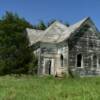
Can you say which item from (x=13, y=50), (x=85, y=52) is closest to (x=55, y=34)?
(x=85, y=52)

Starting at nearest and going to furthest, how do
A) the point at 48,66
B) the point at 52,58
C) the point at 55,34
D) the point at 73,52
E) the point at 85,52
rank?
the point at 73,52 < the point at 85,52 < the point at 48,66 < the point at 52,58 < the point at 55,34

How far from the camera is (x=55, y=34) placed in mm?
34375

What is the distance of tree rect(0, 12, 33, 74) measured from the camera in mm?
30453

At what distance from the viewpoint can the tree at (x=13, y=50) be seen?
30.5 meters

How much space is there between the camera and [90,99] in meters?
11.7

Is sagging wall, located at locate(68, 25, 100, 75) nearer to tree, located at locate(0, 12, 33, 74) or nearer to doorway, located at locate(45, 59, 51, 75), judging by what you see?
doorway, located at locate(45, 59, 51, 75)

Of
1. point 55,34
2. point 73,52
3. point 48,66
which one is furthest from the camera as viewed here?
point 55,34

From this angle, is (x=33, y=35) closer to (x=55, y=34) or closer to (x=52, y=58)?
(x=55, y=34)

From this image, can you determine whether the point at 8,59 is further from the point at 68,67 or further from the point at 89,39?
the point at 89,39

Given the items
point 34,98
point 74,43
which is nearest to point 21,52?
point 74,43

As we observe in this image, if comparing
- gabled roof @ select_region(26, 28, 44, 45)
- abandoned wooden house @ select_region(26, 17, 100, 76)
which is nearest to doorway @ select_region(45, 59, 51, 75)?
→ abandoned wooden house @ select_region(26, 17, 100, 76)

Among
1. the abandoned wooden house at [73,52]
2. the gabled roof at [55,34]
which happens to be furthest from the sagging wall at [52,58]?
the gabled roof at [55,34]

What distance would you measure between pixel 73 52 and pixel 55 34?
5010mm

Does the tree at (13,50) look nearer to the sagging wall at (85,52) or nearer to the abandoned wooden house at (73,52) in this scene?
the abandoned wooden house at (73,52)
